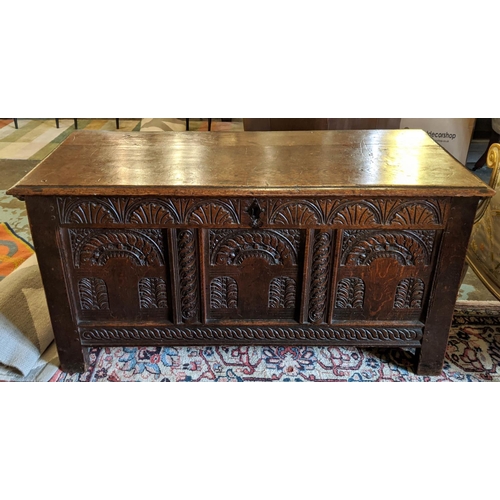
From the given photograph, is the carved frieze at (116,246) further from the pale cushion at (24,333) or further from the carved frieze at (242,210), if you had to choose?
the pale cushion at (24,333)

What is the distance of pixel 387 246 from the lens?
4.64ft

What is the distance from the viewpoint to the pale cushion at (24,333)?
5.17 ft

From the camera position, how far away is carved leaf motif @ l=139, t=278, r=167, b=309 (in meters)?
1.49

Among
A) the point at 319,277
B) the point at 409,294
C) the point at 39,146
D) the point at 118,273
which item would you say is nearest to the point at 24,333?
the point at 118,273

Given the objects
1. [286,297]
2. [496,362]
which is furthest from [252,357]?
[496,362]

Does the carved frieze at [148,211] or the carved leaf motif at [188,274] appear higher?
the carved frieze at [148,211]

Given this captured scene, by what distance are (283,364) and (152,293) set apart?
0.53m

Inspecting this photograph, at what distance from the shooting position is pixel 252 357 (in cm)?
169

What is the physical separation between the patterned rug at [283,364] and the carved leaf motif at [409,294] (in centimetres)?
27

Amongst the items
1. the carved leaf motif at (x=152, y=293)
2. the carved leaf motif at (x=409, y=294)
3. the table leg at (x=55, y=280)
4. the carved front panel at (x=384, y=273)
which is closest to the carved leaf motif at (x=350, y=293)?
the carved front panel at (x=384, y=273)

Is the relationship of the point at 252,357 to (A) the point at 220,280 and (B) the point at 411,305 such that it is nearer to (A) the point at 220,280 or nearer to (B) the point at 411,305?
(A) the point at 220,280

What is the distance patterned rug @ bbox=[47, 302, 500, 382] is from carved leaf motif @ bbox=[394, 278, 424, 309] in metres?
0.27

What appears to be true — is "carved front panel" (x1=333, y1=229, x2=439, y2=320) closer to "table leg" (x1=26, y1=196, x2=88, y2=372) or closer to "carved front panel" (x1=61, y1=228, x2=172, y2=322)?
"carved front panel" (x1=61, y1=228, x2=172, y2=322)

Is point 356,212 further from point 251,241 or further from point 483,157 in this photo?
point 483,157
